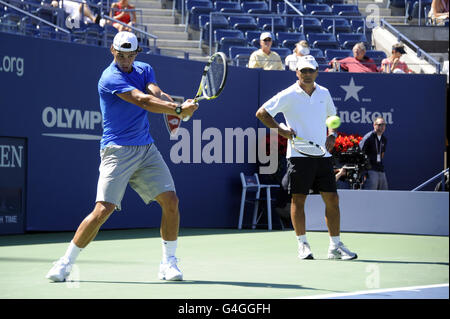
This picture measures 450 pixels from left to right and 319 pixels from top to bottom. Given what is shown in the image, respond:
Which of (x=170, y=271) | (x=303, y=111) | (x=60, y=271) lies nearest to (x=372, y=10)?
(x=303, y=111)

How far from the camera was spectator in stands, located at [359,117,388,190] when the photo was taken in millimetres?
13766

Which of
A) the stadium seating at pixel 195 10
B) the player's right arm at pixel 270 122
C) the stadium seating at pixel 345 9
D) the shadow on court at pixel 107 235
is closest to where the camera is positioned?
the player's right arm at pixel 270 122

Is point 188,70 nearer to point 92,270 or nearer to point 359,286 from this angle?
point 92,270

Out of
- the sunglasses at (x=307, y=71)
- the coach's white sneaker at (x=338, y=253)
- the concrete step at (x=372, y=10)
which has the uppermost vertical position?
the concrete step at (x=372, y=10)

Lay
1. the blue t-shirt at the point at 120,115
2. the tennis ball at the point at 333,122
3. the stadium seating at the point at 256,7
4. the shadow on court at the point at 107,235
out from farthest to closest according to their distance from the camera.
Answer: the stadium seating at the point at 256,7 < the shadow on court at the point at 107,235 < the tennis ball at the point at 333,122 < the blue t-shirt at the point at 120,115

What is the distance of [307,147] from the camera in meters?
8.03

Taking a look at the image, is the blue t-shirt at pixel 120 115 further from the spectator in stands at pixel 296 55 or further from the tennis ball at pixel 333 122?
the spectator in stands at pixel 296 55

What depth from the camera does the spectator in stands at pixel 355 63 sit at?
14984 mm

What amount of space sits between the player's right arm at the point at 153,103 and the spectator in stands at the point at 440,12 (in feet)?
45.2

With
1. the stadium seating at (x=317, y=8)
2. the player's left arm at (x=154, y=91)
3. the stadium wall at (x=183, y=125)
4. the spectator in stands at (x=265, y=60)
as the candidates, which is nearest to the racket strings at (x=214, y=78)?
the player's left arm at (x=154, y=91)

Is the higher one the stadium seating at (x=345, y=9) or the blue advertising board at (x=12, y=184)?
the stadium seating at (x=345, y=9)

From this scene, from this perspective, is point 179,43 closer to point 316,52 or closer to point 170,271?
point 316,52

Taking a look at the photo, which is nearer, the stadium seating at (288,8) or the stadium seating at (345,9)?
the stadium seating at (288,8)

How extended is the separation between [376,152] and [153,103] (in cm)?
838
